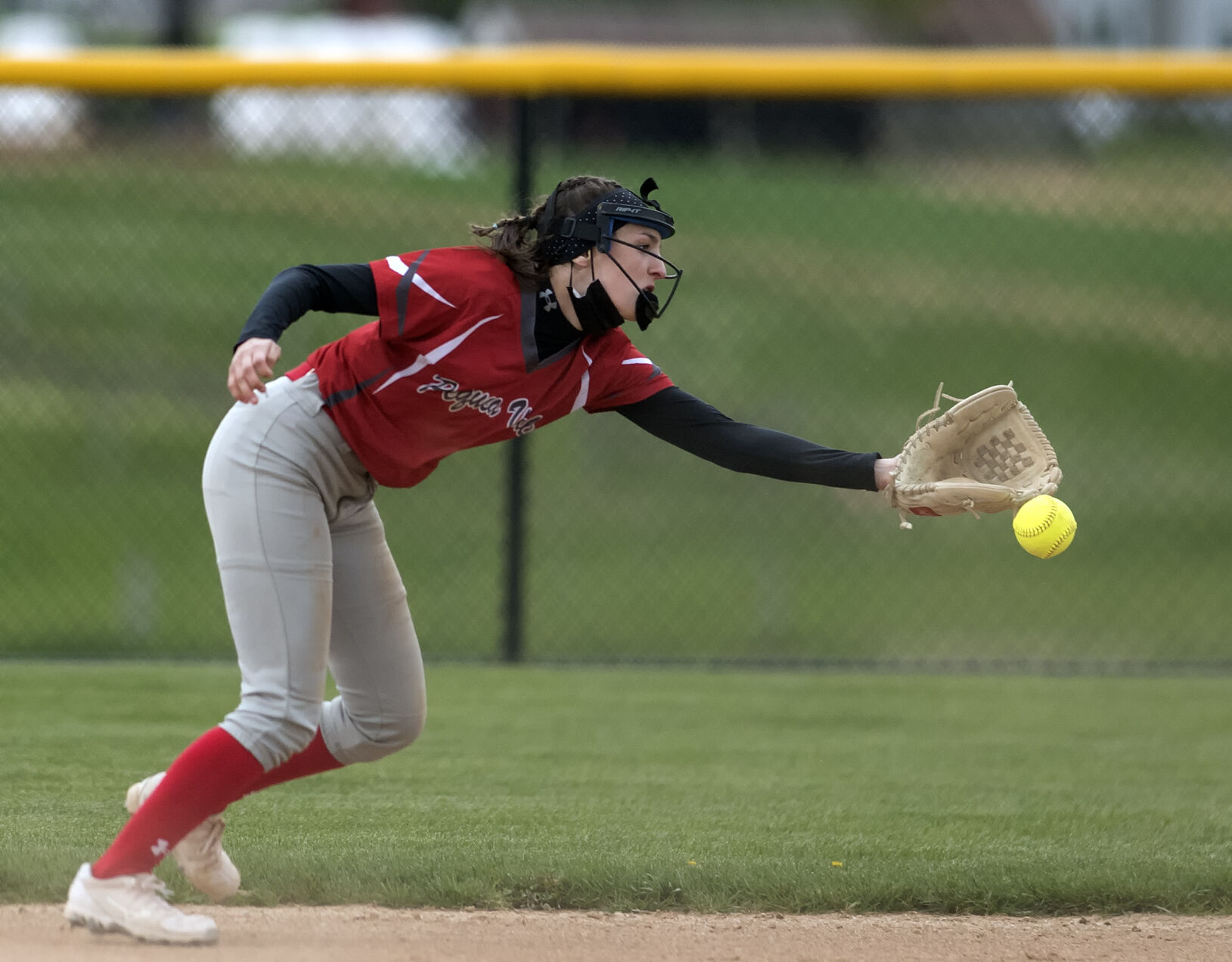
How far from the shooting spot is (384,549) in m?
3.32

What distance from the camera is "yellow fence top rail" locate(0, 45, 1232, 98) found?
6562 mm

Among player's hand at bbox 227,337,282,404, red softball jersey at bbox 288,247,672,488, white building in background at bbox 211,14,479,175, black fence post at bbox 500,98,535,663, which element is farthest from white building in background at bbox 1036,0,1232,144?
player's hand at bbox 227,337,282,404

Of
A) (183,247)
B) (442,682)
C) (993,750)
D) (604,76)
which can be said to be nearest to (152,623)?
(442,682)

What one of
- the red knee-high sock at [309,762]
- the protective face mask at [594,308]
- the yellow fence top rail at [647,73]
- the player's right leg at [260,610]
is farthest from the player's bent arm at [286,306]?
the yellow fence top rail at [647,73]

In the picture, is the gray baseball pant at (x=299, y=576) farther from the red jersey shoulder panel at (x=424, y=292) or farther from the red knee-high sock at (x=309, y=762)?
the red jersey shoulder panel at (x=424, y=292)

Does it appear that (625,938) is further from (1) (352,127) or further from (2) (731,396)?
(1) (352,127)

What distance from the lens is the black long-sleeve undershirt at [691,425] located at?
3.03 m

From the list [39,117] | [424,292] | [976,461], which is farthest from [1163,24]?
[424,292]

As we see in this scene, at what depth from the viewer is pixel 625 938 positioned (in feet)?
10.9

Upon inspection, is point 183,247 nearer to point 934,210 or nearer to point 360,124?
point 360,124

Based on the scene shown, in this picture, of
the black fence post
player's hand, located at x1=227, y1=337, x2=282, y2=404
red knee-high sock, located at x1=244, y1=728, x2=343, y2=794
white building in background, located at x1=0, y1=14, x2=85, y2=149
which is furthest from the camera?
white building in background, located at x1=0, y1=14, x2=85, y2=149

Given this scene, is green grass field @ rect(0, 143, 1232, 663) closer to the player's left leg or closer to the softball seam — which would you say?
the player's left leg

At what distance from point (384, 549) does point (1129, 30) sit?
3372cm

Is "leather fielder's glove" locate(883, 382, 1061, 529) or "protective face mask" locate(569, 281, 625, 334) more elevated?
"protective face mask" locate(569, 281, 625, 334)
